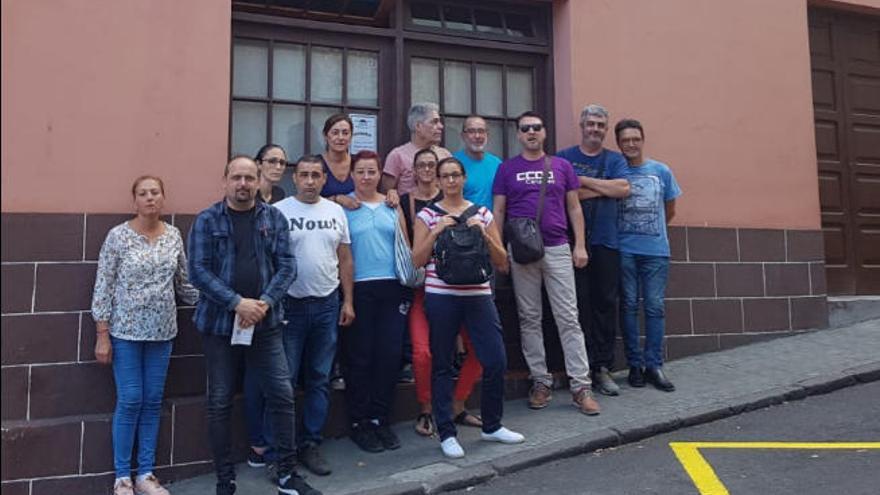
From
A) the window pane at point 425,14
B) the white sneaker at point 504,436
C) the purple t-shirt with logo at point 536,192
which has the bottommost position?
the white sneaker at point 504,436

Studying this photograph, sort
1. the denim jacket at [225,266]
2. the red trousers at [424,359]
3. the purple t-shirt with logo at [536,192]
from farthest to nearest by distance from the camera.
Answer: the purple t-shirt with logo at [536,192], the red trousers at [424,359], the denim jacket at [225,266]

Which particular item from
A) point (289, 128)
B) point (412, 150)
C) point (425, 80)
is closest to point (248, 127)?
point (289, 128)

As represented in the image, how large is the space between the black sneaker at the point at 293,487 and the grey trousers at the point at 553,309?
6.46 ft

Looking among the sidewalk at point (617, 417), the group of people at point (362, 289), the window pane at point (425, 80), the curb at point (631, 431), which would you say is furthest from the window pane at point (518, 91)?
the curb at point (631, 431)

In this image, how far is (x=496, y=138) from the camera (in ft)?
21.8

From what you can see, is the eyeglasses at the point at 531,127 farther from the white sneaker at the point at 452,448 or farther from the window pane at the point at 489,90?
the white sneaker at the point at 452,448

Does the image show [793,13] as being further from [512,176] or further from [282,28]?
[282,28]

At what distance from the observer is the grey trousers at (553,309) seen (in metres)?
5.38

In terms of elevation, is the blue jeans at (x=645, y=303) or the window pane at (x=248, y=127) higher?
the window pane at (x=248, y=127)

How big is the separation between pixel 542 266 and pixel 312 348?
181 centimetres

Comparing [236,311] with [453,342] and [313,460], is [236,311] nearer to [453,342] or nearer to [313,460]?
[313,460]

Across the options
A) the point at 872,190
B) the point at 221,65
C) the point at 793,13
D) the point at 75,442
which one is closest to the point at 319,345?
the point at 75,442

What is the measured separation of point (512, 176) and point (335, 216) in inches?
56.6

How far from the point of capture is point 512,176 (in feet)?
17.9
